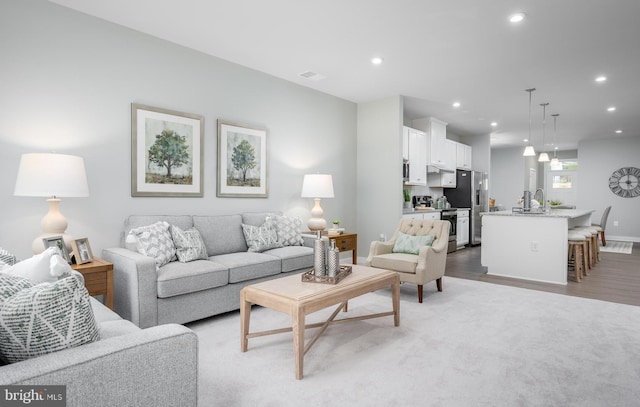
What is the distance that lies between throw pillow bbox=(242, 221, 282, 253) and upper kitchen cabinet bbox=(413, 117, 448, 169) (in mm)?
3886

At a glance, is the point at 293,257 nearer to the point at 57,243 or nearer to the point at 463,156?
the point at 57,243

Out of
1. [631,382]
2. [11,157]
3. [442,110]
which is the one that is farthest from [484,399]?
[442,110]

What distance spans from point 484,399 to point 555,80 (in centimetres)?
442

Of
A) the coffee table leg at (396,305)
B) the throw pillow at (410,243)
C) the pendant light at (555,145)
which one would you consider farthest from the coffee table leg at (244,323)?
the pendant light at (555,145)

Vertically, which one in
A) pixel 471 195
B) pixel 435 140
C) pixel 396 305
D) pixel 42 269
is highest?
pixel 435 140

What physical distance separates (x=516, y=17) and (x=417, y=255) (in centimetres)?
243

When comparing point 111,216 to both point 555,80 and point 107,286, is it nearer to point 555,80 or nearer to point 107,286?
point 107,286

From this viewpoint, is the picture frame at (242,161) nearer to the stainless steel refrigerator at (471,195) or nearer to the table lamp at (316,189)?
the table lamp at (316,189)

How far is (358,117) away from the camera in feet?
19.7

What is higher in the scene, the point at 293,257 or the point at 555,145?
the point at 555,145

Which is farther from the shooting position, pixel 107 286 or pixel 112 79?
pixel 112 79

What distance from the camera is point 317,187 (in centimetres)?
466

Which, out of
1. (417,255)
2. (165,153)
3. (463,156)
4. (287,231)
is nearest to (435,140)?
(463,156)
